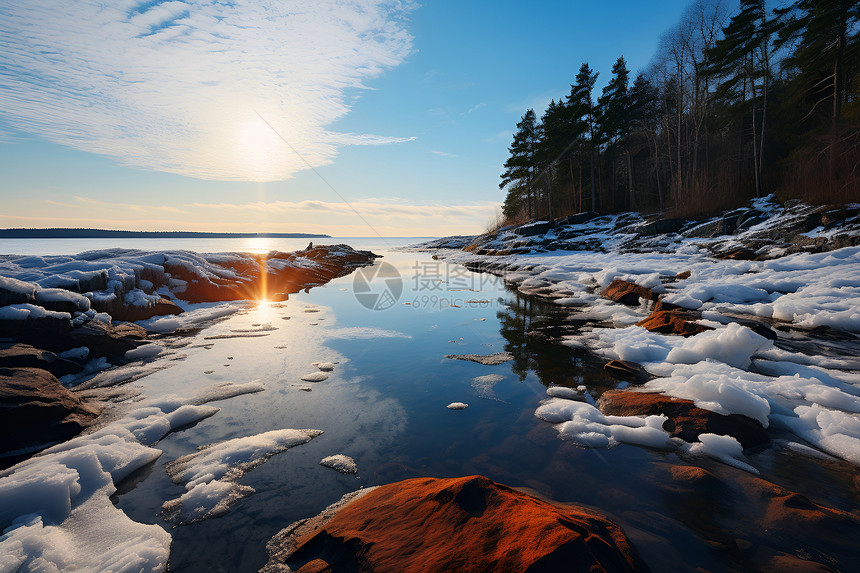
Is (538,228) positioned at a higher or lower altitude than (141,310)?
higher

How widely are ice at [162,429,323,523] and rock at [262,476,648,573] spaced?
0.81 metres

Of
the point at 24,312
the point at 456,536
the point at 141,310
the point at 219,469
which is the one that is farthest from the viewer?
the point at 141,310

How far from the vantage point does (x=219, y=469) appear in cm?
316

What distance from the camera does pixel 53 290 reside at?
20.5ft

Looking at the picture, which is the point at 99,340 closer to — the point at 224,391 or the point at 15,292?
the point at 15,292

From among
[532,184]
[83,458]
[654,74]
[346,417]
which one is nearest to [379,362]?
[346,417]

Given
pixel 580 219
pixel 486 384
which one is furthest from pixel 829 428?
pixel 580 219

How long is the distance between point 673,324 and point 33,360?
11004 mm

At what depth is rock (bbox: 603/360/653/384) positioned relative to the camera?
5023mm

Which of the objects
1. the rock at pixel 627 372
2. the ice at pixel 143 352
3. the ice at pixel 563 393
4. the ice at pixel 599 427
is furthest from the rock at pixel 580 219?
the ice at pixel 143 352

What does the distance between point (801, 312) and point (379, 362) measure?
363 inches

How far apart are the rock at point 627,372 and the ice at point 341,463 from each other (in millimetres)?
4166

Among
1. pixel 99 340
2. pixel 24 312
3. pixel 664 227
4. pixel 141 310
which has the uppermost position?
pixel 664 227

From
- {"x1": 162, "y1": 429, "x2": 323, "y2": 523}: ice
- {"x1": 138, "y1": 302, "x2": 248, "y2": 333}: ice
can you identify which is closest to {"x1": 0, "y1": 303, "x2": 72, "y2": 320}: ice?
{"x1": 138, "y1": 302, "x2": 248, "y2": 333}: ice
